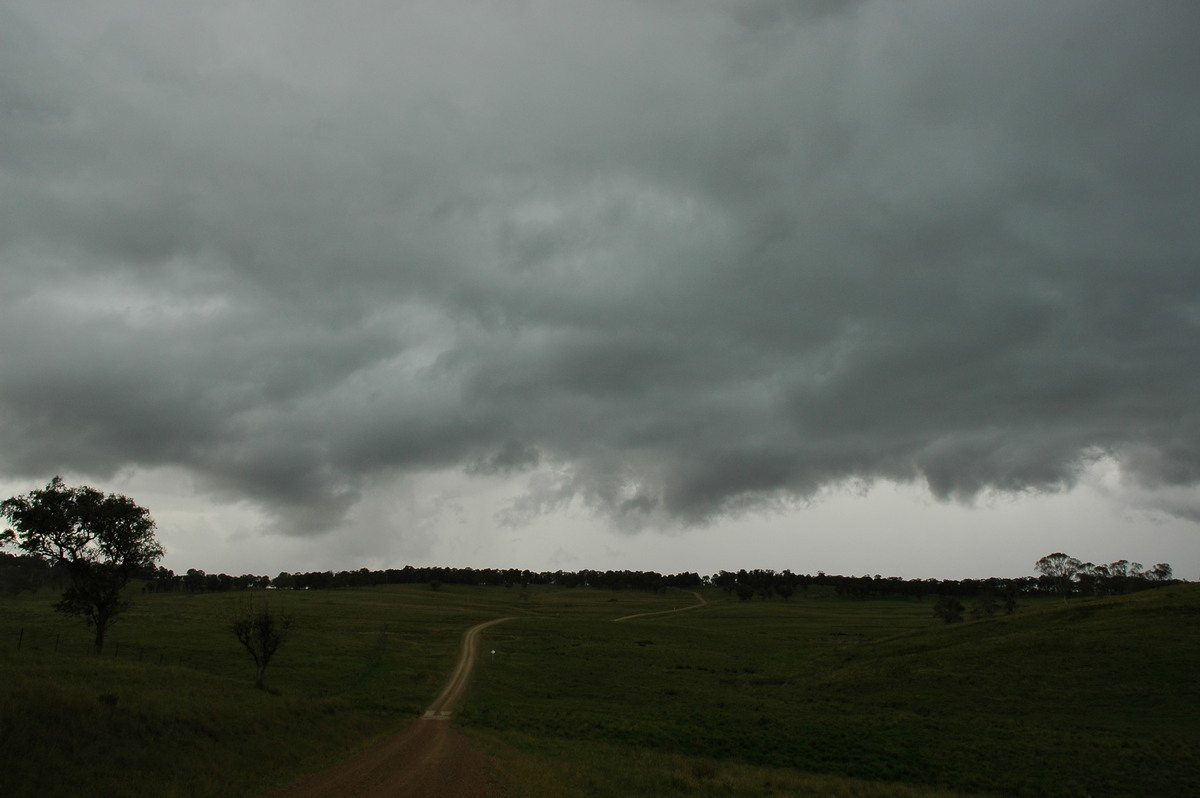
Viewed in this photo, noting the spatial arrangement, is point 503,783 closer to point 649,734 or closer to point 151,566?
point 649,734

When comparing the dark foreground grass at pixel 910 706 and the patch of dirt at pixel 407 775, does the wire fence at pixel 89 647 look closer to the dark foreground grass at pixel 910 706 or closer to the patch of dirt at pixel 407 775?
the dark foreground grass at pixel 910 706

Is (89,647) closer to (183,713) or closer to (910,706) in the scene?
(183,713)

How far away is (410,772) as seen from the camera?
26.9 m

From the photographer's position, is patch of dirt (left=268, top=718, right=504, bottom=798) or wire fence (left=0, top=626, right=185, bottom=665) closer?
patch of dirt (left=268, top=718, right=504, bottom=798)

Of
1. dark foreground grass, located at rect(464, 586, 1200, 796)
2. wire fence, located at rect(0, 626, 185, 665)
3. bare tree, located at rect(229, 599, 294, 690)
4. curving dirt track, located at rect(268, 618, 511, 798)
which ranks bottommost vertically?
dark foreground grass, located at rect(464, 586, 1200, 796)

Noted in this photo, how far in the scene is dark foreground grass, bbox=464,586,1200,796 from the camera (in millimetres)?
36062

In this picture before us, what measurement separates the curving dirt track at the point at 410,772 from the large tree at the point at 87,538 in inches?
1536

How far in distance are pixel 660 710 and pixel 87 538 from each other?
53.6 metres

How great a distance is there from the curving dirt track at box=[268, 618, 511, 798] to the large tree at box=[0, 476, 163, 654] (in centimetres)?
3902

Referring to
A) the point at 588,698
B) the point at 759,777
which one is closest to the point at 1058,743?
the point at 759,777

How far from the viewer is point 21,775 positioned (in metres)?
19.4

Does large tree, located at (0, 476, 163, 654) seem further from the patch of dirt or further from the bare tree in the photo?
the patch of dirt

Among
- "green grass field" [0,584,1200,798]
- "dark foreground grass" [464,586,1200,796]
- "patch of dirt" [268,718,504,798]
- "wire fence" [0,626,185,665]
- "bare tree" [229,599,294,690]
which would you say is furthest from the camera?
"wire fence" [0,626,185,665]

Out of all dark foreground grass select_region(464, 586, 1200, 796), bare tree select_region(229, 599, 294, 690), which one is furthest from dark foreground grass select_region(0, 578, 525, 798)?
dark foreground grass select_region(464, 586, 1200, 796)
